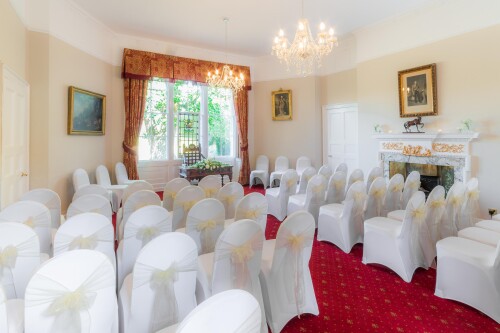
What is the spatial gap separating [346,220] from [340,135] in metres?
4.47

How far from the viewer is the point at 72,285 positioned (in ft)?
4.22

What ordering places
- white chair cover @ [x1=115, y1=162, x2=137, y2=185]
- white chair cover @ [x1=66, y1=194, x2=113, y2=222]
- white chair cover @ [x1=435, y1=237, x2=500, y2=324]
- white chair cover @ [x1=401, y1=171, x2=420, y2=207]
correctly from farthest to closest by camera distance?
white chair cover @ [x1=115, y1=162, x2=137, y2=185]
white chair cover @ [x1=401, y1=171, x2=420, y2=207]
white chair cover @ [x1=66, y1=194, x2=113, y2=222]
white chair cover @ [x1=435, y1=237, x2=500, y2=324]

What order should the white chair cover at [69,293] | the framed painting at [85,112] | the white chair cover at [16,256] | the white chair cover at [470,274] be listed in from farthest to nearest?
1. the framed painting at [85,112]
2. the white chair cover at [470,274]
3. the white chair cover at [16,256]
4. the white chair cover at [69,293]

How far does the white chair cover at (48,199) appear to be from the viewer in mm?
2992

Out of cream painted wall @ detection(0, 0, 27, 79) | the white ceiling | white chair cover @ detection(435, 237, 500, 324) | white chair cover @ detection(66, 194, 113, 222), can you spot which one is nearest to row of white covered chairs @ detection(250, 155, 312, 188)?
the white ceiling

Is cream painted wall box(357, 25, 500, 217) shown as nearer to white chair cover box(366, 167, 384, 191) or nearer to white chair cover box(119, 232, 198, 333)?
white chair cover box(366, 167, 384, 191)

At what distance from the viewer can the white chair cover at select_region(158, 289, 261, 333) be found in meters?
0.90

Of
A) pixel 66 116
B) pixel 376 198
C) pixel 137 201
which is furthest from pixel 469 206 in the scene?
pixel 66 116

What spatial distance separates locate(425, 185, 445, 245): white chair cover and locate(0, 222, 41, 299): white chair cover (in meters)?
3.58

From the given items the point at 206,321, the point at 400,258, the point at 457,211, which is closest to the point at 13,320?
the point at 206,321

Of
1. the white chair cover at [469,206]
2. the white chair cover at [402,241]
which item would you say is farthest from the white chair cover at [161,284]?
the white chair cover at [469,206]

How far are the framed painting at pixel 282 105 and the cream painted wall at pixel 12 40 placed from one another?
19.4ft

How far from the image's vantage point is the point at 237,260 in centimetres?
191

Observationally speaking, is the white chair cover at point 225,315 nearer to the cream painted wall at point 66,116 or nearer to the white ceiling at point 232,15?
the cream painted wall at point 66,116
